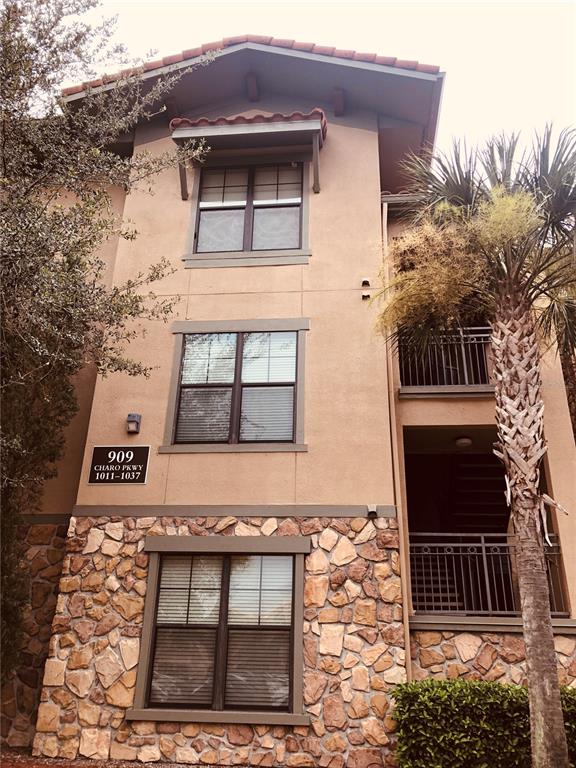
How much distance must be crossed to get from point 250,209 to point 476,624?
746 centimetres

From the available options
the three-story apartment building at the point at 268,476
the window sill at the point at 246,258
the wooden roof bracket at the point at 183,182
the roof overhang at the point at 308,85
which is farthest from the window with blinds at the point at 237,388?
the roof overhang at the point at 308,85

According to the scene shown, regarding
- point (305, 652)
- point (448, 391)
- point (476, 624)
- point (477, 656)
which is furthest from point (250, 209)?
point (477, 656)

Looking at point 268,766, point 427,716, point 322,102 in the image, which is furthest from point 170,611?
point 322,102

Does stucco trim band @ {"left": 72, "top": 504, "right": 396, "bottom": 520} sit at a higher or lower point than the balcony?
lower

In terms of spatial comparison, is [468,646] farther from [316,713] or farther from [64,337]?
[64,337]

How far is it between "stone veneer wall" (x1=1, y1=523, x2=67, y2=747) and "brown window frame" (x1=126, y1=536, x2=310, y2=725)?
162cm

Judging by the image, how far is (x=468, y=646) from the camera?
27.0 ft

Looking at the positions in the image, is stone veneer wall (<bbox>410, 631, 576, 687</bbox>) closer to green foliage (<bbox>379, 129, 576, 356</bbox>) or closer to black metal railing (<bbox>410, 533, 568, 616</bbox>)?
black metal railing (<bbox>410, 533, 568, 616</bbox>)

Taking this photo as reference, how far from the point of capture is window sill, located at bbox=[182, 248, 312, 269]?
10.5 metres

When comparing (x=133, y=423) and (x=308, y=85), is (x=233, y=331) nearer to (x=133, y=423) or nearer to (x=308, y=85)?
(x=133, y=423)

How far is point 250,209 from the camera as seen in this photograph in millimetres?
11086

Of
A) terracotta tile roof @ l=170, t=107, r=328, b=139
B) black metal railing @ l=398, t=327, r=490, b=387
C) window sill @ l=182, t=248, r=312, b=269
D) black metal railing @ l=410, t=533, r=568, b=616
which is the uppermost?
terracotta tile roof @ l=170, t=107, r=328, b=139

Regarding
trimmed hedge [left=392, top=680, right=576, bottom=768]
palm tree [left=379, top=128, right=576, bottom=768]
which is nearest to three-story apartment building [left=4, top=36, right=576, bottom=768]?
trimmed hedge [left=392, top=680, right=576, bottom=768]

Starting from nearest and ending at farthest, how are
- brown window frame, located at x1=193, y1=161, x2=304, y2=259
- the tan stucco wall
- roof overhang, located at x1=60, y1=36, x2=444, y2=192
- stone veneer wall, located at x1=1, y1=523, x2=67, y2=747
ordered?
stone veneer wall, located at x1=1, y1=523, x2=67, y2=747
the tan stucco wall
brown window frame, located at x1=193, y1=161, x2=304, y2=259
roof overhang, located at x1=60, y1=36, x2=444, y2=192
